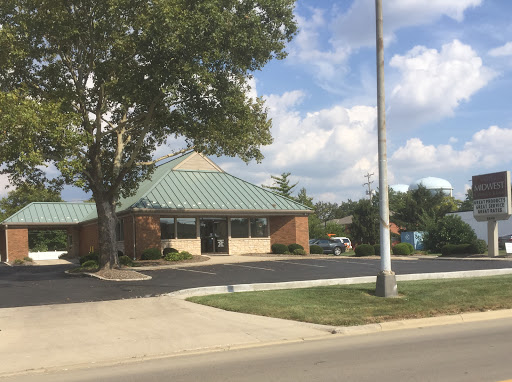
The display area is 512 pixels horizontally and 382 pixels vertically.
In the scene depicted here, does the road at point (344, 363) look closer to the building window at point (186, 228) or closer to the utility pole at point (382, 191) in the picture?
the utility pole at point (382, 191)

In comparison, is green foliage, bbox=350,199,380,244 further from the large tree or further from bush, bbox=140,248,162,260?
the large tree

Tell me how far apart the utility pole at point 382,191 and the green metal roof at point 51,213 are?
33737 mm

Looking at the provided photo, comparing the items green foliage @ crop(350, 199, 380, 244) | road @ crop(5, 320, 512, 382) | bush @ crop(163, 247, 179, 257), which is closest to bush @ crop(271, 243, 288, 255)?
bush @ crop(163, 247, 179, 257)

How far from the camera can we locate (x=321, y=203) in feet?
307

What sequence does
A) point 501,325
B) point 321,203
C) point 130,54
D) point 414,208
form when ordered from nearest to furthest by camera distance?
1. point 501,325
2. point 130,54
3. point 414,208
4. point 321,203

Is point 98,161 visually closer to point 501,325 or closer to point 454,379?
point 501,325

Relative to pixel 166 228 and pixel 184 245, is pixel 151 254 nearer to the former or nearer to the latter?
pixel 166 228

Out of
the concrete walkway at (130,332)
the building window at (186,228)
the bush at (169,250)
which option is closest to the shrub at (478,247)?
the building window at (186,228)

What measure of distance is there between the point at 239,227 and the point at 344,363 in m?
26.9

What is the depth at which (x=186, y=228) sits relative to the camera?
32.3 metres

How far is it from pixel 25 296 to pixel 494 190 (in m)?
26.3

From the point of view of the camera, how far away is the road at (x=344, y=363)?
664 cm

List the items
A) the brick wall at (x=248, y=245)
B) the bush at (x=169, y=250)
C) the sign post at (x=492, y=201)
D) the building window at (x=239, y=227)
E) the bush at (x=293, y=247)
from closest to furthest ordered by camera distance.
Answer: the bush at (x=169, y=250), the sign post at (x=492, y=201), the bush at (x=293, y=247), the brick wall at (x=248, y=245), the building window at (x=239, y=227)

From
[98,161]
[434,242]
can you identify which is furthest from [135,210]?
[434,242]
